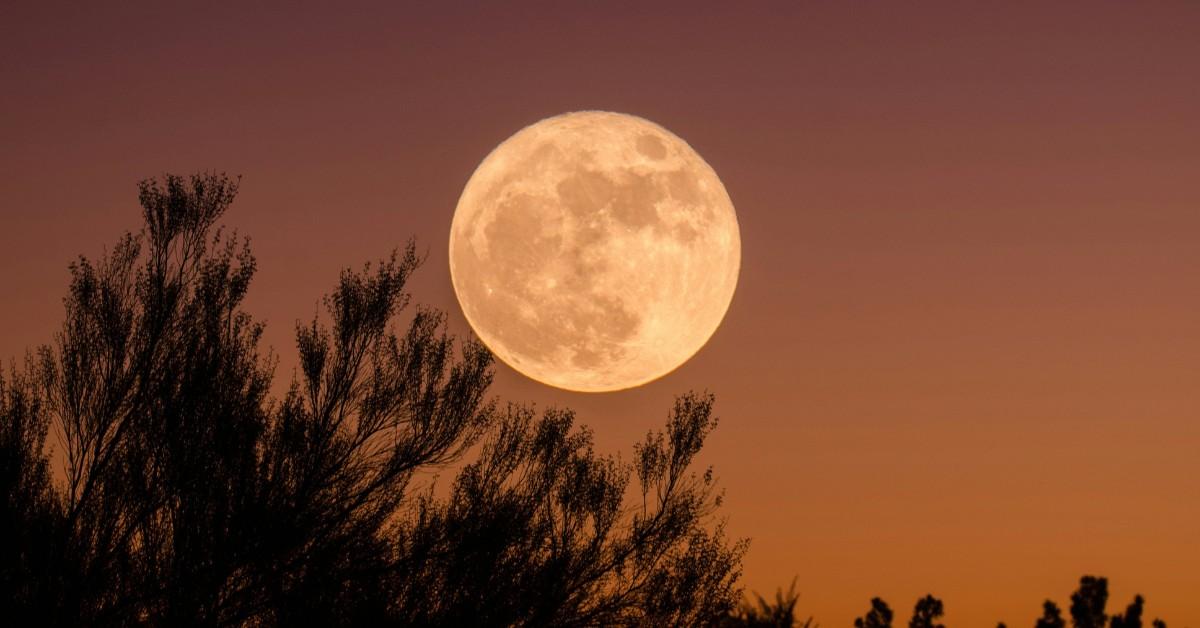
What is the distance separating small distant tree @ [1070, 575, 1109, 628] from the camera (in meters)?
40.0

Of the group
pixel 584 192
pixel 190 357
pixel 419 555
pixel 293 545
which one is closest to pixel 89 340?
pixel 190 357

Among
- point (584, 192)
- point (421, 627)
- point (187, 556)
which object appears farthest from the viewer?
point (584, 192)

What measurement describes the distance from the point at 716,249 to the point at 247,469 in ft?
25.5

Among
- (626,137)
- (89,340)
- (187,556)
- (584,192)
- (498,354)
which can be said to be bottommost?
(187,556)

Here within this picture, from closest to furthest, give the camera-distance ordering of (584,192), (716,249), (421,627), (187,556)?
(187,556) < (421,627) < (584,192) < (716,249)

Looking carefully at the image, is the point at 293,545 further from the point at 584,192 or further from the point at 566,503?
the point at 584,192

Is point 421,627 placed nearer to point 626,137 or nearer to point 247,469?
point 247,469

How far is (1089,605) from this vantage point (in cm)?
4022

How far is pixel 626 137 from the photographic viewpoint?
18547 mm

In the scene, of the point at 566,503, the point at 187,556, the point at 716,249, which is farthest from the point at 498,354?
the point at 187,556

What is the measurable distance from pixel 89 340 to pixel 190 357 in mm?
1274

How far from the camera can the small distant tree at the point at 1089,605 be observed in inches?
1576

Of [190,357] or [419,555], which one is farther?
[419,555]

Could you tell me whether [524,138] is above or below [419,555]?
above
